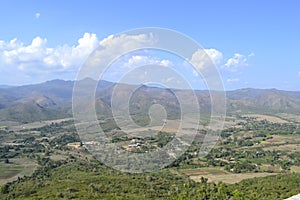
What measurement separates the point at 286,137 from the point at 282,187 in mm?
26690

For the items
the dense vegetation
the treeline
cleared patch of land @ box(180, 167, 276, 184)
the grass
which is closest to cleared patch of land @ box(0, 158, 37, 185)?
the grass

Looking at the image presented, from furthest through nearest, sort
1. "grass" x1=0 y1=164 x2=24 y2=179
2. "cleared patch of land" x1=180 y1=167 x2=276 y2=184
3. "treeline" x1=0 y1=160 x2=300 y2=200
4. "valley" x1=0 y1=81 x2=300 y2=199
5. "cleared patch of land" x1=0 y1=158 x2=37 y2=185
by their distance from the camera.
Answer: "grass" x1=0 y1=164 x2=24 y2=179, "cleared patch of land" x1=0 y1=158 x2=37 y2=185, "cleared patch of land" x1=180 y1=167 x2=276 y2=184, "treeline" x1=0 y1=160 x2=300 y2=200, "valley" x1=0 y1=81 x2=300 y2=199

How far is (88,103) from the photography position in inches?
213

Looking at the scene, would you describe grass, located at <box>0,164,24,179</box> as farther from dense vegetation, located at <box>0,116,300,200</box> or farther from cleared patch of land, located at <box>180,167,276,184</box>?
cleared patch of land, located at <box>180,167,276,184</box>

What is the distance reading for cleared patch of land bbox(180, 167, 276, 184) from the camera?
22.5m

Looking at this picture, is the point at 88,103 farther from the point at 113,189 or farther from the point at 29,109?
the point at 29,109

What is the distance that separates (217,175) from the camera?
24.0 metres

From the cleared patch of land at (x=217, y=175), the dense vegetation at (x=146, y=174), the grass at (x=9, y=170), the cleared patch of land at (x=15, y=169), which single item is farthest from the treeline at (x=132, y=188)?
the grass at (x=9, y=170)

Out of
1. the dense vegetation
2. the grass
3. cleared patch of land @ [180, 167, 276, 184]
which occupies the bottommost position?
the grass

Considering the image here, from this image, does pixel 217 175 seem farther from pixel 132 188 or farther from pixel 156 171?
pixel 132 188

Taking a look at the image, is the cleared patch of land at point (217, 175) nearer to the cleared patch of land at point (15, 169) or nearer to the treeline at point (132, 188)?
the treeline at point (132, 188)

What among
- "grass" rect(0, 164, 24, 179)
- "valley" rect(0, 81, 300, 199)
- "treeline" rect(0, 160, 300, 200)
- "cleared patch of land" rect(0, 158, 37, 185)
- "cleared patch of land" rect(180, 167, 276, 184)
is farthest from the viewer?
"grass" rect(0, 164, 24, 179)

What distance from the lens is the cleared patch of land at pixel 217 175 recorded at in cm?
2246

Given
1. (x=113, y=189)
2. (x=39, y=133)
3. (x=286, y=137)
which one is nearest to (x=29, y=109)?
(x=39, y=133)
